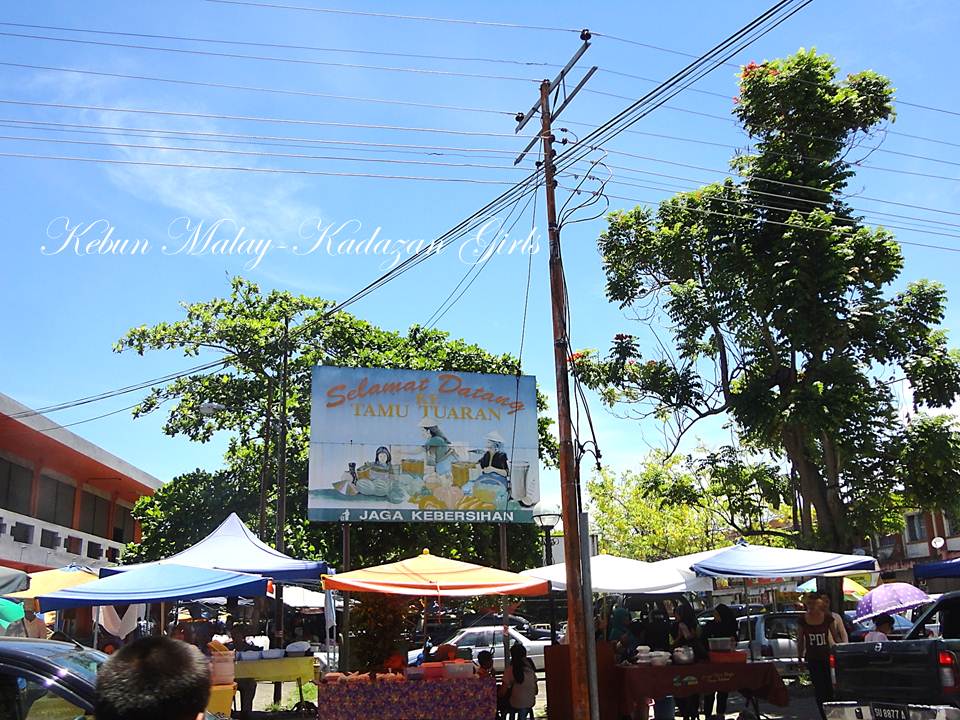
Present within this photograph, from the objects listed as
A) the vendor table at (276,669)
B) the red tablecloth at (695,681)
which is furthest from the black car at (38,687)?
the vendor table at (276,669)

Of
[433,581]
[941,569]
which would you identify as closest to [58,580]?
[433,581]

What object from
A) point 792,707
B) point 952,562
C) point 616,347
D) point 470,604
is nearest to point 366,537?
point 470,604

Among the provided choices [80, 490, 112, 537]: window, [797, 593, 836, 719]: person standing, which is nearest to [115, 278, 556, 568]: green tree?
[80, 490, 112, 537]: window

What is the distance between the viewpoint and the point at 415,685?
1119 cm

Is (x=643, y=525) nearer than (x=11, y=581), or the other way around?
(x=11, y=581)

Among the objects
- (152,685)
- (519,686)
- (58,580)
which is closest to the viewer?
(152,685)

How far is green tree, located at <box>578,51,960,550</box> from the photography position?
19.7 meters

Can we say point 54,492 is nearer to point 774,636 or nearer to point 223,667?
point 223,667

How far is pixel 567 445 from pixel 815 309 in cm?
1044

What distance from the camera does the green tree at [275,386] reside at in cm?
3281

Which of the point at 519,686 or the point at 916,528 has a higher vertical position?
the point at 916,528

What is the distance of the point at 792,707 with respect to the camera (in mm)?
14844

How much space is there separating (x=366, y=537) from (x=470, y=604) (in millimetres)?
10103

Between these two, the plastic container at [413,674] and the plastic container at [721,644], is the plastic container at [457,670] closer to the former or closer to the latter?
the plastic container at [413,674]
